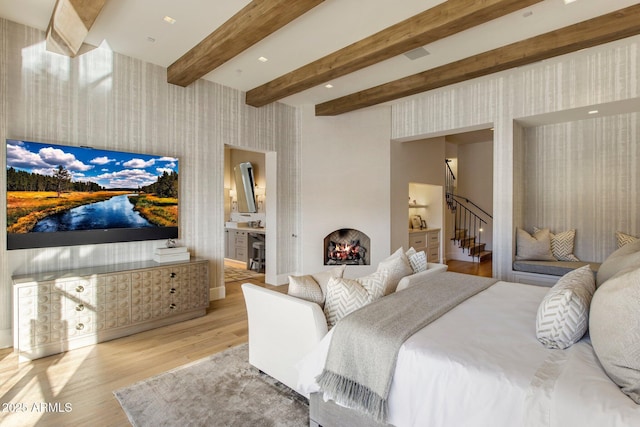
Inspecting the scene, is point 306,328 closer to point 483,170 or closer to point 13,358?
point 13,358

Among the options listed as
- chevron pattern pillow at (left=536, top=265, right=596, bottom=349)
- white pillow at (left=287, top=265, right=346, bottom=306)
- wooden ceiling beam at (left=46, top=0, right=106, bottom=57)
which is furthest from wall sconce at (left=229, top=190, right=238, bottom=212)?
chevron pattern pillow at (left=536, top=265, right=596, bottom=349)

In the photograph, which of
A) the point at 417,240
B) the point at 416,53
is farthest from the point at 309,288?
the point at 417,240

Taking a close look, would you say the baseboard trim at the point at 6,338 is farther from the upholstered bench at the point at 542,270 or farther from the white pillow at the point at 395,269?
the upholstered bench at the point at 542,270

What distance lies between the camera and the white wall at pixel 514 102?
3.56 m

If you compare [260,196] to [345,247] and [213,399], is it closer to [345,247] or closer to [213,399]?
[345,247]

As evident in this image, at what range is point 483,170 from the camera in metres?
8.02

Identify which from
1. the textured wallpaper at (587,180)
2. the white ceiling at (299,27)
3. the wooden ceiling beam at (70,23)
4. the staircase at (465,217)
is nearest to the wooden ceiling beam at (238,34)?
the white ceiling at (299,27)

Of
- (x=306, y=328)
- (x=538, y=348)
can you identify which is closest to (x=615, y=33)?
(x=538, y=348)

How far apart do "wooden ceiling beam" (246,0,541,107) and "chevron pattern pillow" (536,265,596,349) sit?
84.6 inches

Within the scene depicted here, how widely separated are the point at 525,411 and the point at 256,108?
4.83 meters

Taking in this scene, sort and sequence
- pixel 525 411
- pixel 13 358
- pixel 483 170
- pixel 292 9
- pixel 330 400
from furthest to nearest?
pixel 483 170 → pixel 13 358 → pixel 292 9 → pixel 330 400 → pixel 525 411

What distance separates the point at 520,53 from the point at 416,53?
41.4 inches

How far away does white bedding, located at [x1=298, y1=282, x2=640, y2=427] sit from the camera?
112 cm

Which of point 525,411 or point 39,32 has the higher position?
point 39,32
